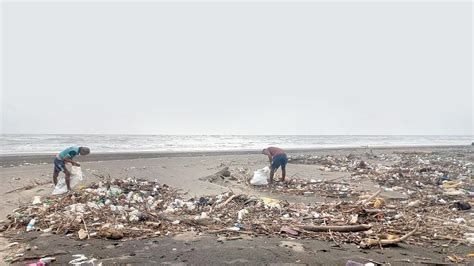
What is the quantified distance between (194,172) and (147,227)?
357 inches

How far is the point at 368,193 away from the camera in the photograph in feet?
34.3

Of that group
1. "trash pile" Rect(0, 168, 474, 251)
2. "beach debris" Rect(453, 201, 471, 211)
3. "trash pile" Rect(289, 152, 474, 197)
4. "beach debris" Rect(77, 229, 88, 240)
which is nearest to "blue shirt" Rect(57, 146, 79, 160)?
"trash pile" Rect(0, 168, 474, 251)

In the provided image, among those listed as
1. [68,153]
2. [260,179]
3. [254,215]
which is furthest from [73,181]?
[260,179]

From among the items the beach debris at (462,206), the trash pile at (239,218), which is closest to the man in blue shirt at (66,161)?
the trash pile at (239,218)

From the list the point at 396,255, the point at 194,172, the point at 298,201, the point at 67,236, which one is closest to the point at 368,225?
the point at 396,255

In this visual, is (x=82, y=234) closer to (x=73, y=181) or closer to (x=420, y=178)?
(x=73, y=181)

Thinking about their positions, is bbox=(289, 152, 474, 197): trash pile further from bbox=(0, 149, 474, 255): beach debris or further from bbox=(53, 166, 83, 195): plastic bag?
bbox=(53, 166, 83, 195): plastic bag

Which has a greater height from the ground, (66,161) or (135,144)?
(66,161)

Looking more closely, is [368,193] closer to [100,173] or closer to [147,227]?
[147,227]

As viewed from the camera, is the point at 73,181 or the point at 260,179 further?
the point at 260,179

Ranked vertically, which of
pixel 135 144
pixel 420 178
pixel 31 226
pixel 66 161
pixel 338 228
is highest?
pixel 66 161

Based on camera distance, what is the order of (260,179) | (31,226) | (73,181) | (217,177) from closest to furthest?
(31,226)
(73,181)
(260,179)
(217,177)

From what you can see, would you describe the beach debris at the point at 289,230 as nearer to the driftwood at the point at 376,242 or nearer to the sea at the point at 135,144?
the driftwood at the point at 376,242

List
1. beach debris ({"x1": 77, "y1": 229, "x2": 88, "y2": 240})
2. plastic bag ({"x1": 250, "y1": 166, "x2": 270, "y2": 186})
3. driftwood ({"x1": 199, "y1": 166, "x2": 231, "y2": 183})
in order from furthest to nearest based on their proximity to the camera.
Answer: driftwood ({"x1": 199, "y1": 166, "x2": 231, "y2": 183}), plastic bag ({"x1": 250, "y1": 166, "x2": 270, "y2": 186}), beach debris ({"x1": 77, "y1": 229, "x2": 88, "y2": 240})
